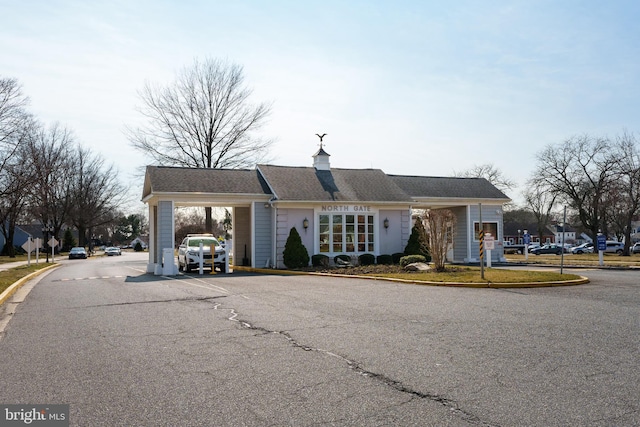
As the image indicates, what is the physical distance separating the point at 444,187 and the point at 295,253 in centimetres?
1167

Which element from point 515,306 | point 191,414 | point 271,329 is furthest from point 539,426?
point 515,306

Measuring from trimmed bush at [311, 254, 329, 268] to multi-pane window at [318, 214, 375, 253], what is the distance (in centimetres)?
117

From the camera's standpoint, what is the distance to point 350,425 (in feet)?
16.7

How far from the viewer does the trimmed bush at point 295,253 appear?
27.2 metres

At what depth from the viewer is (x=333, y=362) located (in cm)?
740

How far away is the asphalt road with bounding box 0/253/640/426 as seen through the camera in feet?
17.9

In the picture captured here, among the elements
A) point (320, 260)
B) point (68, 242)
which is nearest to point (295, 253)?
point (320, 260)

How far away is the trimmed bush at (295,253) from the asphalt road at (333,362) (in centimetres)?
1355

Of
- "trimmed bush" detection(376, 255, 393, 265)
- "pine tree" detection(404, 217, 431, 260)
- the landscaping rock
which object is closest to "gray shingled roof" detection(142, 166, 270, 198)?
"trimmed bush" detection(376, 255, 393, 265)

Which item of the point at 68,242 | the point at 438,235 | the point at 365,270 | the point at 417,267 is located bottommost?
the point at 365,270

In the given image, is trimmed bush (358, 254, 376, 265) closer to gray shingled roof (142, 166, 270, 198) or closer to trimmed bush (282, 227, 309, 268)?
trimmed bush (282, 227, 309, 268)

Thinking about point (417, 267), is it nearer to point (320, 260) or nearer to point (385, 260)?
point (385, 260)

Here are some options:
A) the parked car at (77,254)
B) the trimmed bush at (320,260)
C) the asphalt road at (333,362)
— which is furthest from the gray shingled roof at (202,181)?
the parked car at (77,254)

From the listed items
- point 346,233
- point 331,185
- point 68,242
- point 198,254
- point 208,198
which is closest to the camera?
point 198,254
